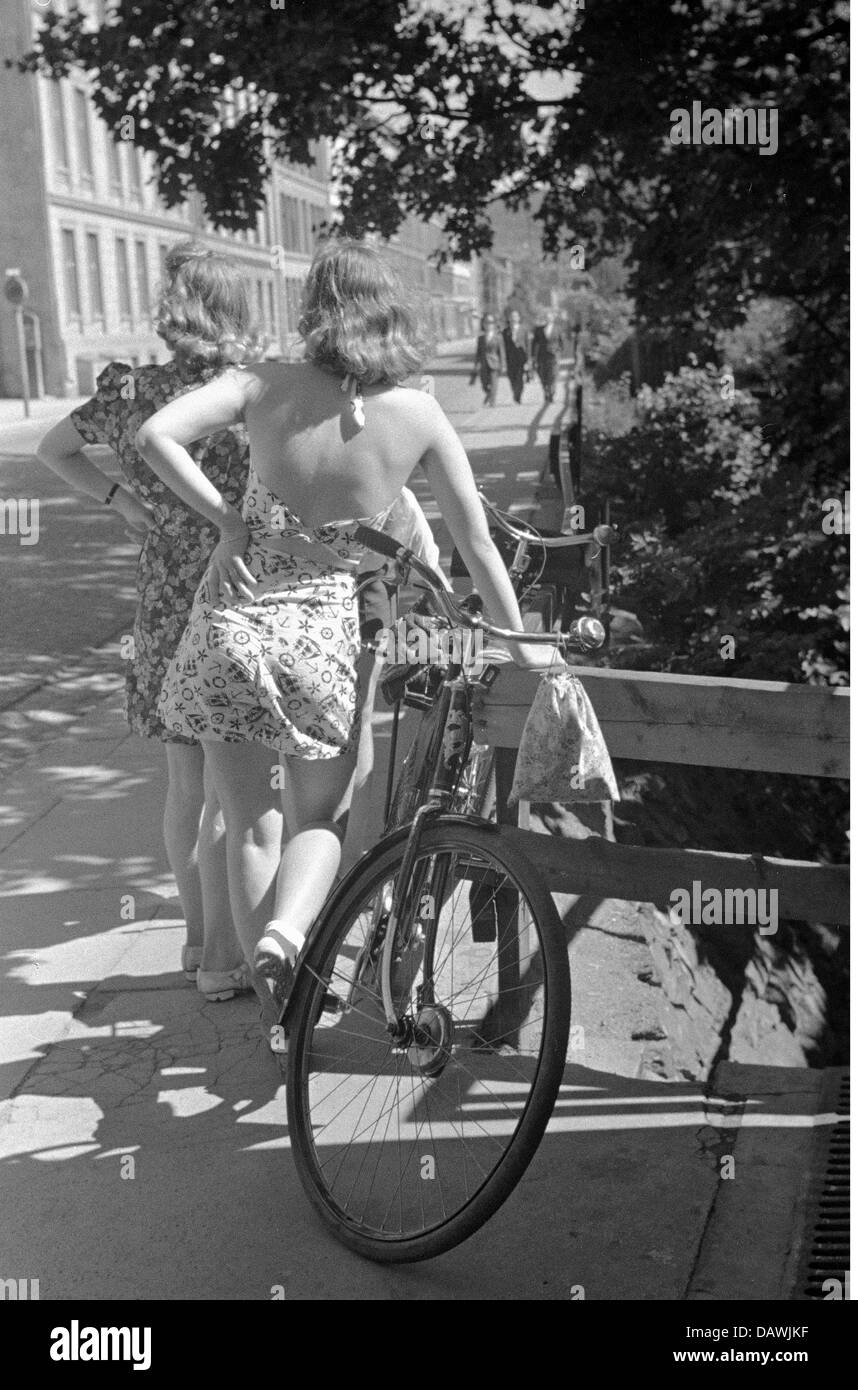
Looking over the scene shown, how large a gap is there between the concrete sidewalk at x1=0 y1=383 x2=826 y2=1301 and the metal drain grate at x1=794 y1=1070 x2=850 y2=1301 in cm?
5

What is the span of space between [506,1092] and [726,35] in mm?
9085

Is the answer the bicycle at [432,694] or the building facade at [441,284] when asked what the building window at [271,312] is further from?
the bicycle at [432,694]

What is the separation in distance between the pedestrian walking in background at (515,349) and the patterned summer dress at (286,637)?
24188 mm

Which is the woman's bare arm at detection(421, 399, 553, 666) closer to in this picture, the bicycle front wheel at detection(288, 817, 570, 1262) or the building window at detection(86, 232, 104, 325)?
the bicycle front wheel at detection(288, 817, 570, 1262)

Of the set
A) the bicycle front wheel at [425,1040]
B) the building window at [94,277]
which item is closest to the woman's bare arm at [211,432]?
the bicycle front wheel at [425,1040]

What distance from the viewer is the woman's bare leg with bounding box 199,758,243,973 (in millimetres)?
4125

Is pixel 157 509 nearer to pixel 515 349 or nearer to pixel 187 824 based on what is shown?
pixel 187 824

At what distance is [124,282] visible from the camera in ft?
160

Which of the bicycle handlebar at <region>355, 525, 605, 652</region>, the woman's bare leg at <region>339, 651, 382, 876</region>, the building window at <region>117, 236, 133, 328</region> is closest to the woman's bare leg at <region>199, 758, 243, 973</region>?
the woman's bare leg at <region>339, 651, 382, 876</region>

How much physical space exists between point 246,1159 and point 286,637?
1134mm

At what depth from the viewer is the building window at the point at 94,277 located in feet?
149

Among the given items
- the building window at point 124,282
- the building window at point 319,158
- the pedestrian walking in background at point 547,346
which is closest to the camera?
the building window at point 319,158
